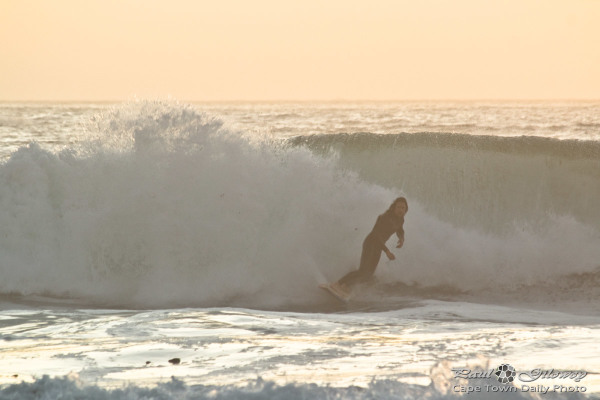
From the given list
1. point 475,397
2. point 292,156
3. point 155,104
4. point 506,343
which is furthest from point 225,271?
point 475,397

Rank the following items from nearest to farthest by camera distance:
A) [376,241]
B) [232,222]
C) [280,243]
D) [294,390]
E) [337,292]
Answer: [294,390]
[337,292]
[376,241]
[280,243]
[232,222]

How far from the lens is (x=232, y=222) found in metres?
11.8

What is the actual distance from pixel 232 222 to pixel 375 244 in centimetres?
263

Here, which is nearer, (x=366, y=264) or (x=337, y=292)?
(x=337, y=292)

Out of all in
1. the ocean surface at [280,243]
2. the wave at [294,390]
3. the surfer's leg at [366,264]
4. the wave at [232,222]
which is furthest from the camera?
the wave at [232,222]

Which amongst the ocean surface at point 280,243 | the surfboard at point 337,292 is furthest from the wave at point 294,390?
the surfboard at point 337,292

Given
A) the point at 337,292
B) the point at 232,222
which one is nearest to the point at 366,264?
the point at 337,292

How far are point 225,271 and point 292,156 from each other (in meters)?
2.58

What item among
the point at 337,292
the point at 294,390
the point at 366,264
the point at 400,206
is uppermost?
the point at 400,206

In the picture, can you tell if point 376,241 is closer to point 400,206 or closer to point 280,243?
point 400,206

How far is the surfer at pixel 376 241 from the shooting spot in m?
9.95

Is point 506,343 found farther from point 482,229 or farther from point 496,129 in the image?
point 496,129

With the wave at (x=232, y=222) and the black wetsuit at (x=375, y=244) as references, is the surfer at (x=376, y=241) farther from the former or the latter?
the wave at (x=232, y=222)

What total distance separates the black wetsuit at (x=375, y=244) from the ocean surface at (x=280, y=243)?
1.14ft
